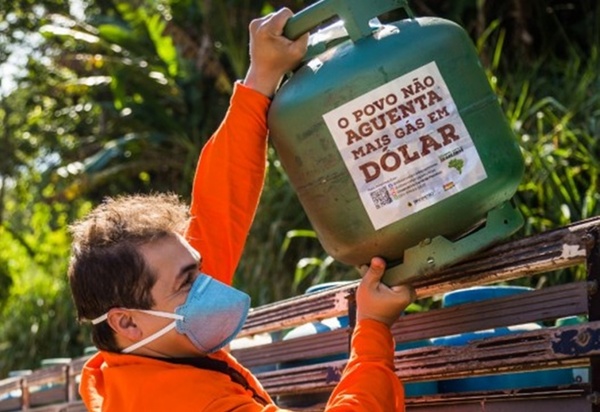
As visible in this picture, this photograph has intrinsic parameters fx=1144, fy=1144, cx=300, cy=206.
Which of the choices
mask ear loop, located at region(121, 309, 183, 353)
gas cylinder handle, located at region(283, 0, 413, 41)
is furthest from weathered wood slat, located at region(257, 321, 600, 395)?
gas cylinder handle, located at region(283, 0, 413, 41)

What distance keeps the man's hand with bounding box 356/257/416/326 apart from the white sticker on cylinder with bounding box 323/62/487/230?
0.16 m

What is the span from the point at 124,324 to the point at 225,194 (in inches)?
20.8

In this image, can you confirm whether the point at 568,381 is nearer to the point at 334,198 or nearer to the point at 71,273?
the point at 334,198

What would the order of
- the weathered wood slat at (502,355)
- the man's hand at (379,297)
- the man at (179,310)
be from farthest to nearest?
the man's hand at (379,297) < the man at (179,310) < the weathered wood slat at (502,355)

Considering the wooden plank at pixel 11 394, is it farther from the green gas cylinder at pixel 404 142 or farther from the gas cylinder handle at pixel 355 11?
the gas cylinder handle at pixel 355 11

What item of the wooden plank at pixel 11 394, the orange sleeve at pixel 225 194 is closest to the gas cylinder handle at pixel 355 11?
the orange sleeve at pixel 225 194

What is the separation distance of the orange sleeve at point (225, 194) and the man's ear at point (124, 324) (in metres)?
0.38

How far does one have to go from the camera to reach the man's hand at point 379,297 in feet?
8.64

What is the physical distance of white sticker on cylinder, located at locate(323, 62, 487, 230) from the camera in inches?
103

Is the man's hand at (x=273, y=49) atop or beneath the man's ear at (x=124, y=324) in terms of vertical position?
atop

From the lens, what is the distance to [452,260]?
269cm

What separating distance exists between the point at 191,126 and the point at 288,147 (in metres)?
8.01

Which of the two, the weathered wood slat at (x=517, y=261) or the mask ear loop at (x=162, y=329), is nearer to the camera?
the weathered wood slat at (x=517, y=261)

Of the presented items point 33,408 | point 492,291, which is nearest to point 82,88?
point 33,408
